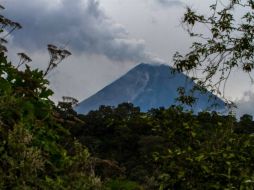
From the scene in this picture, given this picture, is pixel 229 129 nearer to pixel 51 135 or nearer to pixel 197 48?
pixel 51 135

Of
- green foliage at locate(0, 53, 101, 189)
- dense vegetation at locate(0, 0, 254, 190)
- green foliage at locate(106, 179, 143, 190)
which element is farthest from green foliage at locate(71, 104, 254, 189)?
green foliage at locate(0, 53, 101, 189)

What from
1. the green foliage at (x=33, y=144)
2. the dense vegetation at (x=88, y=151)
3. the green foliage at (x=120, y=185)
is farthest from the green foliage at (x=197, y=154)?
the green foliage at (x=33, y=144)

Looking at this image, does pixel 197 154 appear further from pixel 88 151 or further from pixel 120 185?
pixel 88 151

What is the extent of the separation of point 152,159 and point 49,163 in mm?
1507

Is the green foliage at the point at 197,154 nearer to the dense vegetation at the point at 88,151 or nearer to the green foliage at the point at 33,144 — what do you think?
the dense vegetation at the point at 88,151

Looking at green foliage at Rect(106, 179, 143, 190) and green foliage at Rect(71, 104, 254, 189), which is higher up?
green foliage at Rect(71, 104, 254, 189)

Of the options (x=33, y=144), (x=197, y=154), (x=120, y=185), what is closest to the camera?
(x=33, y=144)

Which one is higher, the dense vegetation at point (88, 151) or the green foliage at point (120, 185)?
the dense vegetation at point (88, 151)

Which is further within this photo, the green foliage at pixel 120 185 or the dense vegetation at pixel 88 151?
the green foliage at pixel 120 185

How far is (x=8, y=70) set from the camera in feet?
22.8

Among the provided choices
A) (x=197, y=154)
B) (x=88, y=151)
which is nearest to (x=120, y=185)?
(x=88, y=151)

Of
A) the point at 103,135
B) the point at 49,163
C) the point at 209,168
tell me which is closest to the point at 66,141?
the point at 49,163

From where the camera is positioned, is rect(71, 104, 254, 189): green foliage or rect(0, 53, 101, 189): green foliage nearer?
rect(0, 53, 101, 189): green foliage

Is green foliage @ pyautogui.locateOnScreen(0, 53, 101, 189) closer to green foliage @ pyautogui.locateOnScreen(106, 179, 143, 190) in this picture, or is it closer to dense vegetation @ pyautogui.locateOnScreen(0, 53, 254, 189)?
dense vegetation @ pyautogui.locateOnScreen(0, 53, 254, 189)
